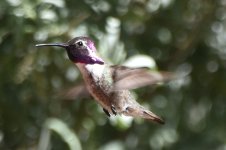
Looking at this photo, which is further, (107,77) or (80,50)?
(107,77)

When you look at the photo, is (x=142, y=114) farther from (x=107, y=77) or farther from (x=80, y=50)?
(x=80, y=50)

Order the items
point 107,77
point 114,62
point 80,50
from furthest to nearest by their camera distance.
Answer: point 114,62 → point 107,77 → point 80,50

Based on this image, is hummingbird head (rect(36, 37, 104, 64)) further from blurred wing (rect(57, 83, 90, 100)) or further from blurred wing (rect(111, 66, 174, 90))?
blurred wing (rect(57, 83, 90, 100))

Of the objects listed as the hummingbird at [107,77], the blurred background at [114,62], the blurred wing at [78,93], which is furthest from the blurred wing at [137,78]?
the blurred background at [114,62]

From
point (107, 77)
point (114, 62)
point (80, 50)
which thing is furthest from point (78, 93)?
point (114, 62)

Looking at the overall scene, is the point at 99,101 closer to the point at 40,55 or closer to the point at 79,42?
the point at 79,42

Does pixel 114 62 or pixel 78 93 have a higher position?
pixel 114 62

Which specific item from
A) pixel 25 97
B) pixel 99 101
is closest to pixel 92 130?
pixel 25 97
